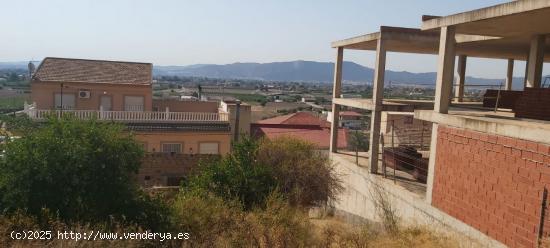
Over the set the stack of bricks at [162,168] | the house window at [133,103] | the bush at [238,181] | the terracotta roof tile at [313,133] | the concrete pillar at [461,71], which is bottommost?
the stack of bricks at [162,168]

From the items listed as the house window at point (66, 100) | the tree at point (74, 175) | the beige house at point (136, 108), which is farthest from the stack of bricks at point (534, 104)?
the house window at point (66, 100)

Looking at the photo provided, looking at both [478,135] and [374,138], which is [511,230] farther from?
[374,138]

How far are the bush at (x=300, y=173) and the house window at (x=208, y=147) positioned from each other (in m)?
9.34

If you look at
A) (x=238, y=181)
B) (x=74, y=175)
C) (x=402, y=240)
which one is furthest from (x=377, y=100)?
(x=74, y=175)

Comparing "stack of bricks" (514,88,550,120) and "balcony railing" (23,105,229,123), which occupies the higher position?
"stack of bricks" (514,88,550,120)

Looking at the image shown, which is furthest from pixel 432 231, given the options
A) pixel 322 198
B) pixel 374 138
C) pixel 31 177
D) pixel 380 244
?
pixel 31 177

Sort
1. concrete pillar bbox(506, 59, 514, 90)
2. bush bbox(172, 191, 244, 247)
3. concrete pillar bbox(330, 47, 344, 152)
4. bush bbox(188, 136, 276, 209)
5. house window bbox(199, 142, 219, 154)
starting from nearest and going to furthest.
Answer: bush bbox(172, 191, 244, 247) → bush bbox(188, 136, 276, 209) → concrete pillar bbox(330, 47, 344, 152) → concrete pillar bbox(506, 59, 514, 90) → house window bbox(199, 142, 219, 154)

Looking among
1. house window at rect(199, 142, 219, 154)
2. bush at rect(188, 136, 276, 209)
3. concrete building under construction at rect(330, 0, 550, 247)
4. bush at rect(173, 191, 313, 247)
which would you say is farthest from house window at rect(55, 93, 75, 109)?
concrete building under construction at rect(330, 0, 550, 247)

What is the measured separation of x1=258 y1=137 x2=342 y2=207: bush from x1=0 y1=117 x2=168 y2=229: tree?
19.3 ft

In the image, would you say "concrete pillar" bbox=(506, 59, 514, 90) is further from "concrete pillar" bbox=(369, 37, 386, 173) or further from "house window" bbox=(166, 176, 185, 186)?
"house window" bbox=(166, 176, 185, 186)

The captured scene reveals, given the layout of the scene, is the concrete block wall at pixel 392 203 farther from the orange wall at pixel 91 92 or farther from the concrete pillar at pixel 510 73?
the orange wall at pixel 91 92

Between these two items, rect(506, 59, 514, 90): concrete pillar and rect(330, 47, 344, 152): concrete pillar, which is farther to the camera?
rect(506, 59, 514, 90): concrete pillar

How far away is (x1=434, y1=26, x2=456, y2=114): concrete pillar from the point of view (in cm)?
1116

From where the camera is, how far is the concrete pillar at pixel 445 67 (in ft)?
36.6
